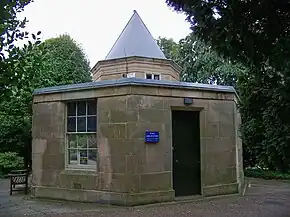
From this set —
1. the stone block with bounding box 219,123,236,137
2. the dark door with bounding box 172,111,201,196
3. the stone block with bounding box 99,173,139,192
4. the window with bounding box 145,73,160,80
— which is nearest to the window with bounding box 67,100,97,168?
the stone block with bounding box 99,173,139,192

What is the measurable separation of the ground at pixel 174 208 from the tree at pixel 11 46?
14.3ft

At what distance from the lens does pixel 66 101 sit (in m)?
10.5

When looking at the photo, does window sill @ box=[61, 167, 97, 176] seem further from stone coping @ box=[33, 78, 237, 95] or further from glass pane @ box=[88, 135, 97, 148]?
stone coping @ box=[33, 78, 237, 95]

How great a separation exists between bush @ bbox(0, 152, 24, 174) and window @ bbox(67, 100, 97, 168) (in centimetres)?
932

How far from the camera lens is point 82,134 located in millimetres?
10281

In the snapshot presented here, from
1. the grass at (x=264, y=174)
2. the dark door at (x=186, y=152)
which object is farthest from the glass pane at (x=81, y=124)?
the grass at (x=264, y=174)

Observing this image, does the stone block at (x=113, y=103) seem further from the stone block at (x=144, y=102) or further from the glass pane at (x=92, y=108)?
the glass pane at (x=92, y=108)

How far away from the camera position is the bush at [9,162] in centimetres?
1822

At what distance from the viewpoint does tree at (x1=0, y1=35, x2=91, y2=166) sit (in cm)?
548

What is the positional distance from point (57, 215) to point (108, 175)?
5.82 feet

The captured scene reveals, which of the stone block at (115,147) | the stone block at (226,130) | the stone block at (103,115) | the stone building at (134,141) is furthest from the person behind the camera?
the stone block at (226,130)

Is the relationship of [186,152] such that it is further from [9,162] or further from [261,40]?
[9,162]

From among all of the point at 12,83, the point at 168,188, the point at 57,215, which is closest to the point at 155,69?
the point at 168,188

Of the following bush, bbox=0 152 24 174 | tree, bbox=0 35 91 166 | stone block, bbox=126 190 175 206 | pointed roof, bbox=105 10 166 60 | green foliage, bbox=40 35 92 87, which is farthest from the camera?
green foliage, bbox=40 35 92 87
